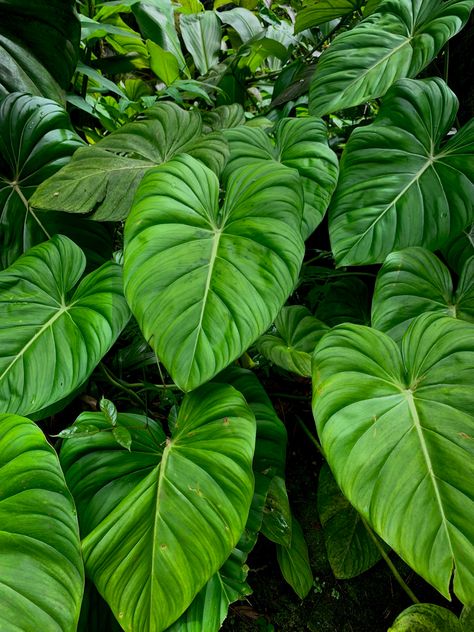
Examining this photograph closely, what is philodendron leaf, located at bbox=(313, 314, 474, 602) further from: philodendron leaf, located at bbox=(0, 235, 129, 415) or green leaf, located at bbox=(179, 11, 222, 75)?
green leaf, located at bbox=(179, 11, 222, 75)

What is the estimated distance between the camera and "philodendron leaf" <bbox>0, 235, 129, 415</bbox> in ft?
2.68

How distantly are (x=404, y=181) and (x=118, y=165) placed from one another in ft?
2.23

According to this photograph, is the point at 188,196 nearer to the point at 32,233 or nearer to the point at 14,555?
the point at 32,233

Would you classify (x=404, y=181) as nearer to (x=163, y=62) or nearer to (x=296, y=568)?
(x=296, y=568)

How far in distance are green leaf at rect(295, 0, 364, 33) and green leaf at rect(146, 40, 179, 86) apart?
578 millimetres

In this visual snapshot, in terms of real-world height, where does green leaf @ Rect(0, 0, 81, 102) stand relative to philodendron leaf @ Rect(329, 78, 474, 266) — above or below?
above

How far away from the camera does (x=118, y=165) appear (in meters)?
1.15

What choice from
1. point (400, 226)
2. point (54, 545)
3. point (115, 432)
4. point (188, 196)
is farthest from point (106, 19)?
point (54, 545)

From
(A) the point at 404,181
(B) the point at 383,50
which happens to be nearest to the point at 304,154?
(A) the point at 404,181

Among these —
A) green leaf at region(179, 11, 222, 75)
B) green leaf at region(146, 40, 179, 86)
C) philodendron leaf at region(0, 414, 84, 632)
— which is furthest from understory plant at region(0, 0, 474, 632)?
green leaf at region(179, 11, 222, 75)

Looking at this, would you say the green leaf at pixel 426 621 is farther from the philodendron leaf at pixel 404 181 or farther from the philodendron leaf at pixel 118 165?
the philodendron leaf at pixel 118 165

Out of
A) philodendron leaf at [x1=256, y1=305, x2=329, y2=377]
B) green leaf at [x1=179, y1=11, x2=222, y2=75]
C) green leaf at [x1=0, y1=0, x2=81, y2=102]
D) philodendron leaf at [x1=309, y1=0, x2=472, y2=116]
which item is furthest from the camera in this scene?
green leaf at [x1=179, y1=11, x2=222, y2=75]

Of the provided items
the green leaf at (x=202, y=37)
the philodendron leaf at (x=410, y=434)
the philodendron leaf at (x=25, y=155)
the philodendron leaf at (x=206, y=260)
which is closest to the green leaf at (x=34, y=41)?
the philodendron leaf at (x=25, y=155)

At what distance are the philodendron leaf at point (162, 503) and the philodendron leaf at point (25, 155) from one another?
62cm
